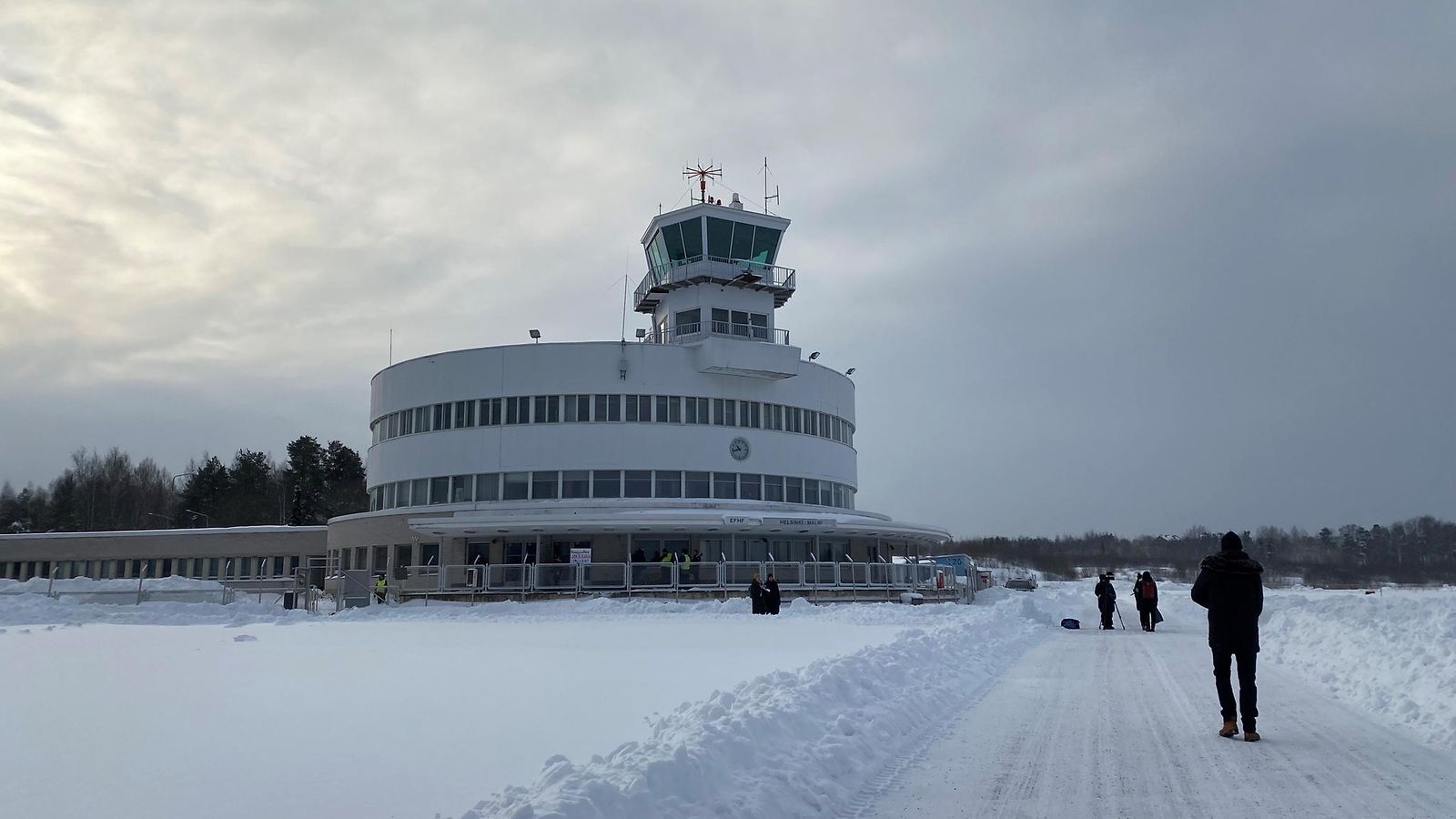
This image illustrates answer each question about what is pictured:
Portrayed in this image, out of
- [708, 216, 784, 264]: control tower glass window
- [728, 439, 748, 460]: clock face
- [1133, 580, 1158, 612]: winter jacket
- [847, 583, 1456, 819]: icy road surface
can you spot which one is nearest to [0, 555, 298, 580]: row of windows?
[728, 439, 748, 460]: clock face

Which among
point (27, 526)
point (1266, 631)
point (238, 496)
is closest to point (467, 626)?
point (1266, 631)

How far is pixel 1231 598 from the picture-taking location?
30.3 feet

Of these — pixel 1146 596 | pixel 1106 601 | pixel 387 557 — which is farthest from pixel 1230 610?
pixel 387 557

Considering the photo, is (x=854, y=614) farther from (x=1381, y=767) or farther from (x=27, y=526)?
(x=27, y=526)

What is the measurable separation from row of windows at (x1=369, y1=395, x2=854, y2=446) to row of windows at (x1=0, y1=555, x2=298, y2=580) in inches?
645

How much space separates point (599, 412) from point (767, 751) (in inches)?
1460

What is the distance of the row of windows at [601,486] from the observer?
43.1m

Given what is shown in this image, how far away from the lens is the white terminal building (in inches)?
1634

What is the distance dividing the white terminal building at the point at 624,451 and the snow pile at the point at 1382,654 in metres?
21.4

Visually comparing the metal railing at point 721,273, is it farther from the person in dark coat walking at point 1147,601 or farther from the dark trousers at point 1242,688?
the dark trousers at point 1242,688

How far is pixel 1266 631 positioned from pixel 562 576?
71.8 ft

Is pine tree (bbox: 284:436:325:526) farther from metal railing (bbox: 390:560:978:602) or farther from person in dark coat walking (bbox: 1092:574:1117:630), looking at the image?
person in dark coat walking (bbox: 1092:574:1117:630)

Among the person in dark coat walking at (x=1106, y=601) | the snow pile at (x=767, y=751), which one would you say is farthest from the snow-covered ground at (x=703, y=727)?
the person in dark coat walking at (x=1106, y=601)

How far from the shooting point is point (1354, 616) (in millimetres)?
19297
